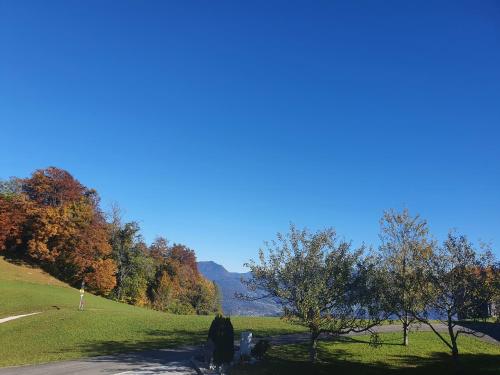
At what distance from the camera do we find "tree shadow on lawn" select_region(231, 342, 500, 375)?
19547 mm

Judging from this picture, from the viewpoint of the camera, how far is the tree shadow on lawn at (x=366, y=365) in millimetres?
19547

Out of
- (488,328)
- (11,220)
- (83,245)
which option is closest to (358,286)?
(488,328)

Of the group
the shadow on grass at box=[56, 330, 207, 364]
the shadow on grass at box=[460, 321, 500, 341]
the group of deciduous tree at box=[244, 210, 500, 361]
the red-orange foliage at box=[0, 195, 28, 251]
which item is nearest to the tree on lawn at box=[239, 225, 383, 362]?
the group of deciduous tree at box=[244, 210, 500, 361]

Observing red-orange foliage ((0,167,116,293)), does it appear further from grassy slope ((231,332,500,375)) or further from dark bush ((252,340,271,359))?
dark bush ((252,340,271,359))

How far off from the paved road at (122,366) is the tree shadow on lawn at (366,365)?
338 cm

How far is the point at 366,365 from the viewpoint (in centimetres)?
2173

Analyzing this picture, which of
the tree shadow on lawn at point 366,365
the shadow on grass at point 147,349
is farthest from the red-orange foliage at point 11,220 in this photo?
the tree shadow on lawn at point 366,365

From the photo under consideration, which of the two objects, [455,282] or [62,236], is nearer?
[455,282]

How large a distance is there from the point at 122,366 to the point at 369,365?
12248mm

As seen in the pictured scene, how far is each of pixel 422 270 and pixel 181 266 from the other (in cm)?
A: 8945

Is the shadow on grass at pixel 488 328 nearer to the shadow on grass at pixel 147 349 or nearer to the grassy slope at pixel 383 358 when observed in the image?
the grassy slope at pixel 383 358

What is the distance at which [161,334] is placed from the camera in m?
33.4

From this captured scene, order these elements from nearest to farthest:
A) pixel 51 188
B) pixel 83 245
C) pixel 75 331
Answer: pixel 75 331 → pixel 83 245 → pixel 51 188

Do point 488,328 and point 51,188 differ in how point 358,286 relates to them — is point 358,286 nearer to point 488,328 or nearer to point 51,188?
point 488,328
